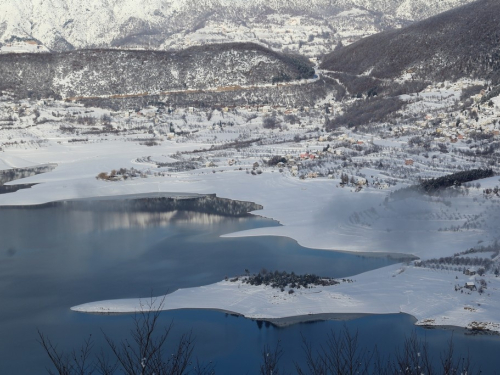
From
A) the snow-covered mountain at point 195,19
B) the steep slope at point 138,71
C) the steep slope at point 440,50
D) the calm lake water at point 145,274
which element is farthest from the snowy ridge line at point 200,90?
the snow-covered mountain at point 195,19

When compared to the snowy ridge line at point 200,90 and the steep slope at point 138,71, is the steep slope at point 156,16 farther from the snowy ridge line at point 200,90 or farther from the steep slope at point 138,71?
the snowy ridge line at point 200,90

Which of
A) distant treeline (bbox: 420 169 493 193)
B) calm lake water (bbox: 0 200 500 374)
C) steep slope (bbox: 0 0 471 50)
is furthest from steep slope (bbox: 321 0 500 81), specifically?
steep slope (bbox: 0 0 471 50)

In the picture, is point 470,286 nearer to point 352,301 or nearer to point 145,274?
point 352,301

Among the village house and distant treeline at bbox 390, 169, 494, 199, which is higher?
distant treeline at bbox 390, 169, 494, 199

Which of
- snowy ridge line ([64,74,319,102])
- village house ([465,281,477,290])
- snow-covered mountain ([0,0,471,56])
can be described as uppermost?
snow-covered mountain ([0,0,471,56])

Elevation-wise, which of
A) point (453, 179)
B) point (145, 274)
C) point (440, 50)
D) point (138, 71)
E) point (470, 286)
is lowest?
point (145, 274)

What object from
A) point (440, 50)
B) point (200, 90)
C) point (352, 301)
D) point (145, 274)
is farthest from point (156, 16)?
point (352, 301)

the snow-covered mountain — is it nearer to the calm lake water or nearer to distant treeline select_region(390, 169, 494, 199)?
distant treeline select_region(390, 169, 494, 199)
